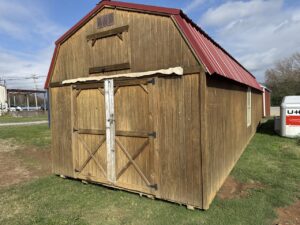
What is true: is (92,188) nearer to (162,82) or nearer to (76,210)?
(76,210)

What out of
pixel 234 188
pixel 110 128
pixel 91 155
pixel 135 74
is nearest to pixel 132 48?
pixel 135 74

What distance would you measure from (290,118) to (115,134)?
10.1 m

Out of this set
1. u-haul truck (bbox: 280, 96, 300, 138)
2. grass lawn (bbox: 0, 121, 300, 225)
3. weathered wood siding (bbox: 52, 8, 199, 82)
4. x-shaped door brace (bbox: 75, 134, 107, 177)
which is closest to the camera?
grass lawn (bbox: 0, 121, 300, 225)

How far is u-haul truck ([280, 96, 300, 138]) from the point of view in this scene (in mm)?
12258

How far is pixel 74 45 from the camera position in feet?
21.3

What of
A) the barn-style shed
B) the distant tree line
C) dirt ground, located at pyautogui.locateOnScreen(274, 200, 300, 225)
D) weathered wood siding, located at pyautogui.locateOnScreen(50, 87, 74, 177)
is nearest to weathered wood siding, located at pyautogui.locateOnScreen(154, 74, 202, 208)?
the barn-style shed

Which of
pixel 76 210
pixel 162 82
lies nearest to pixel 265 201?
pixel 162 82

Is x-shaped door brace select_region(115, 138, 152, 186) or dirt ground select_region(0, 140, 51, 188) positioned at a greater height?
x-shaped door brace select_region(115, 138, 152, 186)

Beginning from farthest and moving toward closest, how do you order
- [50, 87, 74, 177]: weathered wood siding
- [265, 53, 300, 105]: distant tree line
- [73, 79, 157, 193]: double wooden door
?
[265, 53, 300, 105]: distant tree line
[50, 87, 74, 177]: weathered wood siding
[73, 79, 157, 193]: double wooden door

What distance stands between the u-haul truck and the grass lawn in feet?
19.6

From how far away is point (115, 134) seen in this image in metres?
5.87

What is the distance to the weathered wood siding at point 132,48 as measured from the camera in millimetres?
4914

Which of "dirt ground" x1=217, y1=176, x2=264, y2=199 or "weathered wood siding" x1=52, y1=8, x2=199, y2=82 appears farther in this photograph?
"dirt ground" x1=217, y1=176, x2=264, y2=199

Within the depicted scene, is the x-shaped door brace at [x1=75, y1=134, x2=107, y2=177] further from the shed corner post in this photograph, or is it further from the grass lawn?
the shed corner post
